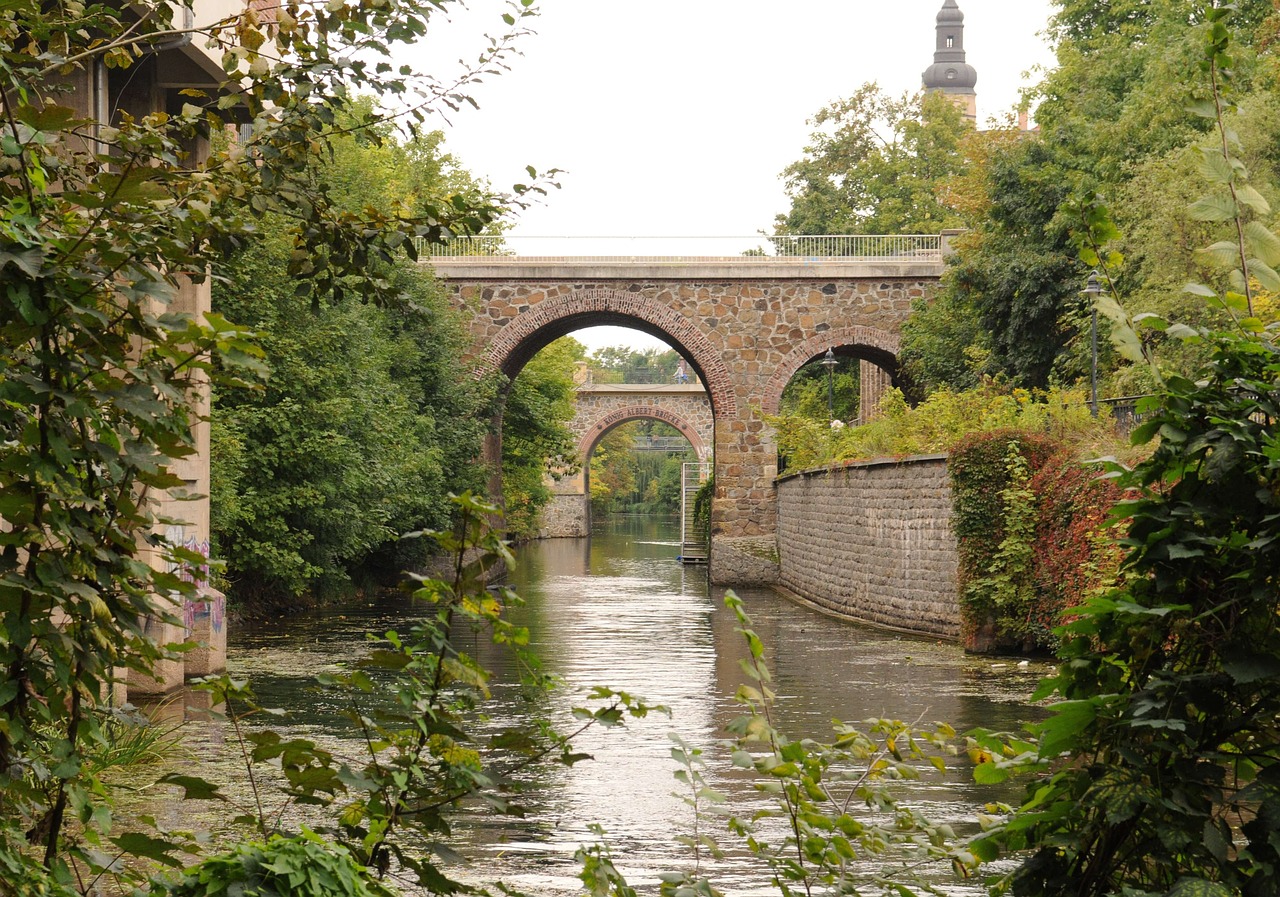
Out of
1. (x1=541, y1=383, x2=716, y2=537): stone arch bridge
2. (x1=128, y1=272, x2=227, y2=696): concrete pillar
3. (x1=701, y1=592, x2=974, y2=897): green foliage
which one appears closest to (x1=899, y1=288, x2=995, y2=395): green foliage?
(x1=128, y1=272, x2=227, y2=696): concrete pillar

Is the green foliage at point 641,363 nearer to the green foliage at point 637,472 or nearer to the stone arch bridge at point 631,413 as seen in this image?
the green foliage at point 637,472

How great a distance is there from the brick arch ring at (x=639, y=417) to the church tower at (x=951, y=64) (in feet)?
128

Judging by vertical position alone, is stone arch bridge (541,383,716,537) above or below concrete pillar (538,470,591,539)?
above

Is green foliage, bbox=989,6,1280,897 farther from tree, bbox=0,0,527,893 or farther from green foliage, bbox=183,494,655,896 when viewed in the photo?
tree, bbox=0,0,527,893

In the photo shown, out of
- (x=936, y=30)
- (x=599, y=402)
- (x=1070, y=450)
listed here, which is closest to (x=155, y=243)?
(x=1070, y=450)

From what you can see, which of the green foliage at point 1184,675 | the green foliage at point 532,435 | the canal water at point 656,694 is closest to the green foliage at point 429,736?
the canal water at point 656,694

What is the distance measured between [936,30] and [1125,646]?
92.7 m

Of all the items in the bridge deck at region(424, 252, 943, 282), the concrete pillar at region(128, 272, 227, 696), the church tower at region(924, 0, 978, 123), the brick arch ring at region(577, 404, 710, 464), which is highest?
the church tower at region(924, 0, 978, 123)

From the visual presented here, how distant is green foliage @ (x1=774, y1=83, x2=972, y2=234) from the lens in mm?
44875

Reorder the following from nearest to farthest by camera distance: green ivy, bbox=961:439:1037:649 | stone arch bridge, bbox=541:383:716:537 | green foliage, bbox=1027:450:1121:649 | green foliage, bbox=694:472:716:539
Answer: green foliage, bbox=1027:450:1121:649
green ivy, bbox=961:439:1037:649
green foliage, bbox=694:472:716:539
stone arch bridge, bbox=541:383:716:537

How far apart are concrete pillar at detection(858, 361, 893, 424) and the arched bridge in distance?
6767 mm

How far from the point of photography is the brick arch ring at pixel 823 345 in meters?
28.0

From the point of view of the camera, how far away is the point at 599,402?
5575 cm

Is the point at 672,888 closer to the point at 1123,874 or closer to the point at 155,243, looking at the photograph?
the point at 1123,874
